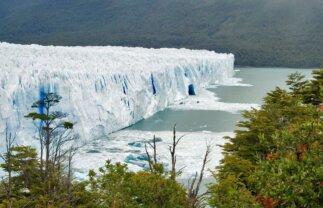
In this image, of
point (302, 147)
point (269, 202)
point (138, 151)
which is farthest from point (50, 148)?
point (302, 147)

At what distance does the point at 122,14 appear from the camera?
97.9 metres

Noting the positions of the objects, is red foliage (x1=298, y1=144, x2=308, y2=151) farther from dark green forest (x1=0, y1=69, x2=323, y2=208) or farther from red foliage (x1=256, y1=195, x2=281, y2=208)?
red foliage (x1=256, y1=195, x2=281, y2=208)

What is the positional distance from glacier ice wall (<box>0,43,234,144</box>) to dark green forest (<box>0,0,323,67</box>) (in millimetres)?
36299

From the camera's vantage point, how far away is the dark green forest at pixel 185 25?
6312 cm

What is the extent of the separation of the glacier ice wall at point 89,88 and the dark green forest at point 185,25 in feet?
119

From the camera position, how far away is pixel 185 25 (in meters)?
87.9

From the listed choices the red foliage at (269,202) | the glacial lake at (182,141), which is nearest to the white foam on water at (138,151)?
the glacial lake at (182,141)

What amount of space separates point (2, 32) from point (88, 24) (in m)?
17.2

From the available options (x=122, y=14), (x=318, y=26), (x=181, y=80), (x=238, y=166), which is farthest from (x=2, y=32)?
(x=238, y=166)

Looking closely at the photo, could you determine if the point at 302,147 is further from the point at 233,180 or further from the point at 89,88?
the point at 89,88

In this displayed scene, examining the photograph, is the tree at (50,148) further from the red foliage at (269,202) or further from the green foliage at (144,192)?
the red foliage at (269,202)

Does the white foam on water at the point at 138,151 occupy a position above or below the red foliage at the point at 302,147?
below

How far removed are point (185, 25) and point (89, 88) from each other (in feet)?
242

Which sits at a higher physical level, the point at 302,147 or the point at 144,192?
the point at 302,147
